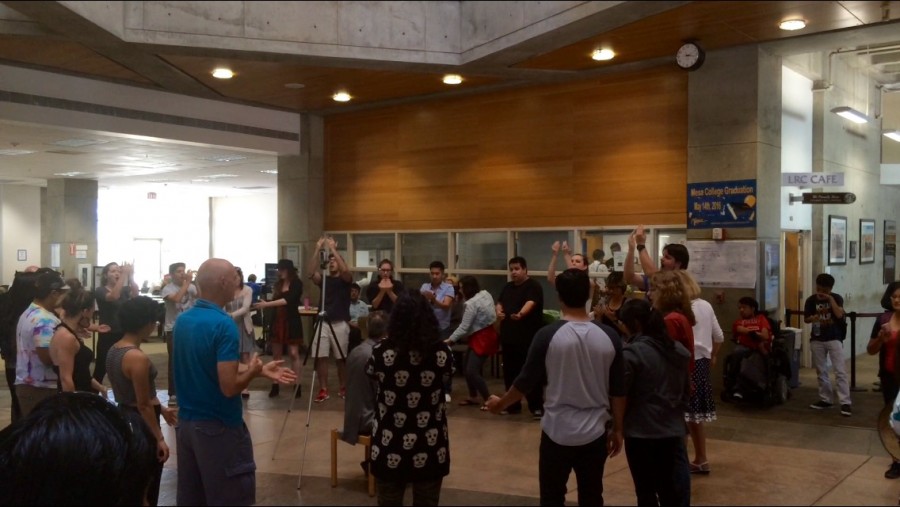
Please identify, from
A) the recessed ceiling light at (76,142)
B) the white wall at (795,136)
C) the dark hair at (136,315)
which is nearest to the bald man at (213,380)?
the dark hair at (136,315)

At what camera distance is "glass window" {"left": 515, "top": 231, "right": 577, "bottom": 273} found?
924cm

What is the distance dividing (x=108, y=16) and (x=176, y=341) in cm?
152

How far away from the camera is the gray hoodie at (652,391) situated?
11.5 feet

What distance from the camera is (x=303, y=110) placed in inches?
440

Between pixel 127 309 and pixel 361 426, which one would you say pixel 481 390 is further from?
pixel 127 309

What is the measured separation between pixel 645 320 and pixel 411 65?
2.58 meters

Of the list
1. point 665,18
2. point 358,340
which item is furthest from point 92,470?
point 358,340

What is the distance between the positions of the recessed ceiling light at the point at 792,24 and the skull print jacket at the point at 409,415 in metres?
4.47

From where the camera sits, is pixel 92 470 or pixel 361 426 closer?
pixel 92 470

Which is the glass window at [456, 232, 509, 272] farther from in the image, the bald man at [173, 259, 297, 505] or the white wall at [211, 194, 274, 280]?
the bald man at [173, 259, 297, 505]

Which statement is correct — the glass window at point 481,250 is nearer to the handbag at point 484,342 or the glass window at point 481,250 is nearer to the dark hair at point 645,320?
the handbag at point 484,342

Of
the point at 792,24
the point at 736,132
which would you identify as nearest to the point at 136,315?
the point at 792,24

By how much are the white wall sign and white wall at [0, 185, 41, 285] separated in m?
19.2

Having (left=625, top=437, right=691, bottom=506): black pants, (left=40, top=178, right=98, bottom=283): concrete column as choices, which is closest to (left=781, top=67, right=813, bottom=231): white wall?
(left=625, top=437, right=691, bottom=506): black pants
